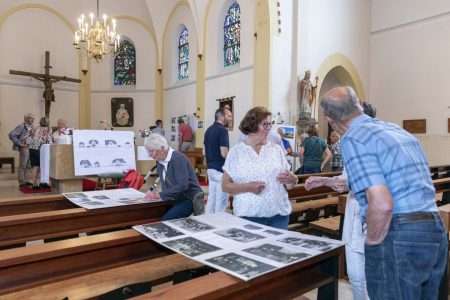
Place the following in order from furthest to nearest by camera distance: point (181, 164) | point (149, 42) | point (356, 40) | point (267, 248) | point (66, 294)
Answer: point (149, 42), point (356, 40), point (181, 164), point (267, 248), point (66, 294)

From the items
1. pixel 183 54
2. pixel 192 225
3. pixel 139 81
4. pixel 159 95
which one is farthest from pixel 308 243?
pixel 139 81

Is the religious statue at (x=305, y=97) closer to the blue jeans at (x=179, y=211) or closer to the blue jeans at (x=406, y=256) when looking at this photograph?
the blue jeans at (x=179, y=211)

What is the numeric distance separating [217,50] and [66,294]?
10.6 m

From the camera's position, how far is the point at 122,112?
557 inches

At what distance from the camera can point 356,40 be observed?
10.5m

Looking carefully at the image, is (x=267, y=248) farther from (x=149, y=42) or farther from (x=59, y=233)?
(x=149, y=42)

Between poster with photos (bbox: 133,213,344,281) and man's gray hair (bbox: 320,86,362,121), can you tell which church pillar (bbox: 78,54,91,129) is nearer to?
poster with photos (bbox: 133,213,344,281)

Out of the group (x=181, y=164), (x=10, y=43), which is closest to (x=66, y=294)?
(x=181, y=164)

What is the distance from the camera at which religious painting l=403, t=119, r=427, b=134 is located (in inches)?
371

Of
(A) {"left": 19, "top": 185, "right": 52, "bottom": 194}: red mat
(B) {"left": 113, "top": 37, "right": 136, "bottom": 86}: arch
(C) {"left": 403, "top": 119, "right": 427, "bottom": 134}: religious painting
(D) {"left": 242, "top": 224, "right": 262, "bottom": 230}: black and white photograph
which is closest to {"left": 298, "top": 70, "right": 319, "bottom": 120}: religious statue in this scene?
(C) {"left": 403, "top": 119, "right": 427, "bottom": 134}: religious painting

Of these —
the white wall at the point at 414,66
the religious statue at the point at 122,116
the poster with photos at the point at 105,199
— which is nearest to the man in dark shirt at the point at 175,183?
the poster with photos at the point at 105,199

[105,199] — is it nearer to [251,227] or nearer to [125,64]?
[251,227]

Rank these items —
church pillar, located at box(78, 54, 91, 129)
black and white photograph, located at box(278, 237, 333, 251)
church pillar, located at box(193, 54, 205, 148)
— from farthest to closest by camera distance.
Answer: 1. church pillar, located at box(78, 54, 91, 129)
2. church pillar, located at box(193, 54, 205, 148)
3. black and white photograph, located at box(278, 237, 333, 251)

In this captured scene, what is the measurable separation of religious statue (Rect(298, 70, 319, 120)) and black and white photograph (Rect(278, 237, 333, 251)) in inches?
284
